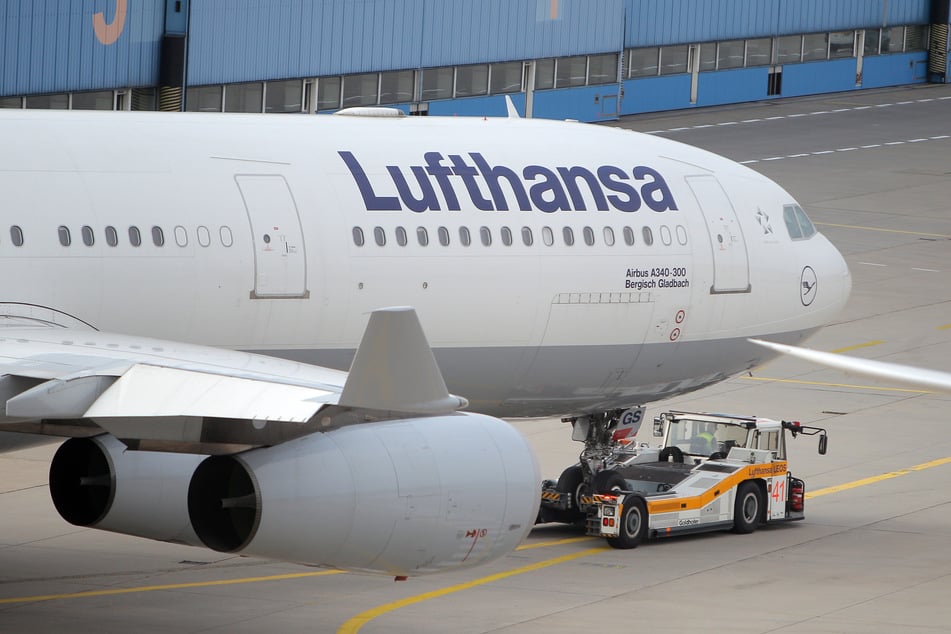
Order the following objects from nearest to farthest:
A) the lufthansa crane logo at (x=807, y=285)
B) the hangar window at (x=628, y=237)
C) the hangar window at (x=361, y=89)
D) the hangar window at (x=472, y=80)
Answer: the hangar window at (x=628, y=237)
the lufthansa crane logo at (x=807, y=285)
the hangar window at (x=361, y=89)
the hangar window at (x=472, y=80)

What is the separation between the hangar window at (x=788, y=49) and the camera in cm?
7944

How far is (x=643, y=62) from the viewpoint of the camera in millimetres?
73438

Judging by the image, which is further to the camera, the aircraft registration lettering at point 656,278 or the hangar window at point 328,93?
the hangar window at point 328,93

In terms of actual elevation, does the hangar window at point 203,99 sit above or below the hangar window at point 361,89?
below

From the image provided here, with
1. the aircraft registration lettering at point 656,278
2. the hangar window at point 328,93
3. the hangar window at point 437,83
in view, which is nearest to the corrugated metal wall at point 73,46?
the hangar window at point 328,93

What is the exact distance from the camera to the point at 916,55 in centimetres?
8806

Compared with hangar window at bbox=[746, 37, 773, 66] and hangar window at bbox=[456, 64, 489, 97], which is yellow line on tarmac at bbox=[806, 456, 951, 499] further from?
hangar window at bbox=[746, 37, 773, 66]

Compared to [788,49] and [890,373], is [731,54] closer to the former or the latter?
[788,49]

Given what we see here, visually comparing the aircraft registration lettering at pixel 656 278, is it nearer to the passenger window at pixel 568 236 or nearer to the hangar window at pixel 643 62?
the passenger window at pixel 568 236

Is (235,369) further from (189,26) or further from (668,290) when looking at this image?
(189,26)

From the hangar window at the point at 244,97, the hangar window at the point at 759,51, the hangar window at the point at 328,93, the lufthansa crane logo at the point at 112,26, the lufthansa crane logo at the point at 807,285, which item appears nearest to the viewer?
the lufthansa crane logo at the point at 807,285

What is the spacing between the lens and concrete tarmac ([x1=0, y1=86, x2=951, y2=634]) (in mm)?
20438

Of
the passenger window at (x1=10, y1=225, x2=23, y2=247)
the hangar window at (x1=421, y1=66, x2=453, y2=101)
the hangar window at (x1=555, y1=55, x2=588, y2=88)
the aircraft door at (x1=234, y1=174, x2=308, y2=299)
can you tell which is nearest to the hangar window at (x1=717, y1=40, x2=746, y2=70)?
the hangar window at (x1=555, y1=55, x2=588, y2=88)

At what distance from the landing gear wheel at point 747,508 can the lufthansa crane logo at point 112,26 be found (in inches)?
1112
